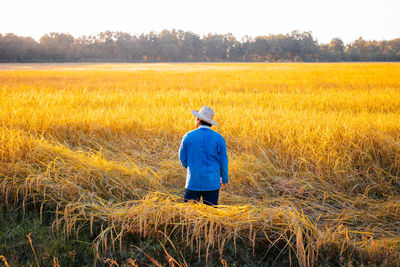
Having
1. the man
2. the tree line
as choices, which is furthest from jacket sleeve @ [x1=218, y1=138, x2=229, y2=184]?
the tree line

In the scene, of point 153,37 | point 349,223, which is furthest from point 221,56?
point 349,223

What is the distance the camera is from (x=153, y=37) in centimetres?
9456

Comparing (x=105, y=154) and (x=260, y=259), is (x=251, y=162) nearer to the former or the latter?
(x=260, y=259)

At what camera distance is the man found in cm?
266

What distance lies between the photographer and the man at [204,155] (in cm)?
266

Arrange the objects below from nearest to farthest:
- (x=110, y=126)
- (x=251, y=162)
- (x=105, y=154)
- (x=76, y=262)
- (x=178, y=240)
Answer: (x=76, y=262)
(x=178, y=240)
(x=251, y=162)
(x=105, y=154)
(x=110, y=126)

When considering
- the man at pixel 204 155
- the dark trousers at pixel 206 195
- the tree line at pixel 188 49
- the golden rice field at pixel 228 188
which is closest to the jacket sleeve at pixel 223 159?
the man at pixel 204 155

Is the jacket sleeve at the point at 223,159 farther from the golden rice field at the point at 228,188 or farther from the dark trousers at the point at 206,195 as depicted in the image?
the golden rice field at the point at 228,188

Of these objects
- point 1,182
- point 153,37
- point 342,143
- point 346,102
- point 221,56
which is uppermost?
point 153,37

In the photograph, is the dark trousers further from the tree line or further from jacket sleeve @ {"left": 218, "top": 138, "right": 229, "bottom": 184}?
the tree line

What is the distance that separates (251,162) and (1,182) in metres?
3.43

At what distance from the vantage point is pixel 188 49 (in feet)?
304

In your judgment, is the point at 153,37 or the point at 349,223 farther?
the point at 153,37

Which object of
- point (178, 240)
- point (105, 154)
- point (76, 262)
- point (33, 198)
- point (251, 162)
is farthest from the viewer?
point (105, 154)
